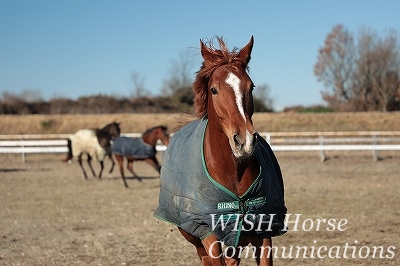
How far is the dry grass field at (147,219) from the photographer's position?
6977mm

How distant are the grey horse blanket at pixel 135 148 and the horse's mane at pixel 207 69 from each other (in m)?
11.4

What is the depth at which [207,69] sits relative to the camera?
14.1ft

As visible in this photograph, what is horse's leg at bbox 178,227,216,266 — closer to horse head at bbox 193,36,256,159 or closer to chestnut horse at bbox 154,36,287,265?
chestnut horse at bbox 154,36,287,265

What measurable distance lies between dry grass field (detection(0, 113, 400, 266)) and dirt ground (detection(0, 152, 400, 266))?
13 mm

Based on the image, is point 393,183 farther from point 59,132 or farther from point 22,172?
point 59,132

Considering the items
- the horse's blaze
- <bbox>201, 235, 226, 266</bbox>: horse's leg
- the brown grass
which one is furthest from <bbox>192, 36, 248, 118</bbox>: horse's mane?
the brown grass

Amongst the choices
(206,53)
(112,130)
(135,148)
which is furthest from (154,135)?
(206,53)

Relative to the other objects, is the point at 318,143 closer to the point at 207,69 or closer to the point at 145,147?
the point at 145,147

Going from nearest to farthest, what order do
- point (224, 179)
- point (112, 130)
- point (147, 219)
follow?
point (224, 179) < point (147, 219) < point (112, 130)

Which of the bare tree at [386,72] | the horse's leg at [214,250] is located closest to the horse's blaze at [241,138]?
the horse's leg at [214,250]

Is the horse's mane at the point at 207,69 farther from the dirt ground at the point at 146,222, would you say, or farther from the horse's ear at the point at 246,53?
the dirt ground at the point at 146,222

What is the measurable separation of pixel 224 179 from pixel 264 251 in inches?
28.2

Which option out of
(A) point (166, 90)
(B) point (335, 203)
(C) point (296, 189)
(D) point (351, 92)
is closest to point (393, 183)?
(C) point (296, 189)

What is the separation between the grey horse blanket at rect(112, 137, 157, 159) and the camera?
623 inches
